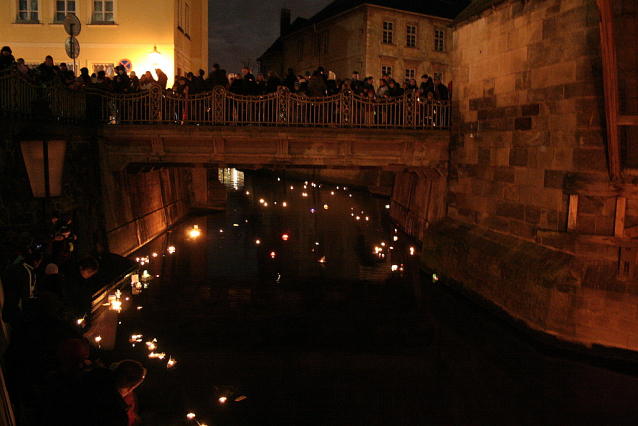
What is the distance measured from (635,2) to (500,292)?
652 cm

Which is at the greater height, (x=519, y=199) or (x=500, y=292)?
(x=519, y=199)

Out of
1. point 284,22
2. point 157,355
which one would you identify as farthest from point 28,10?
point 284,22

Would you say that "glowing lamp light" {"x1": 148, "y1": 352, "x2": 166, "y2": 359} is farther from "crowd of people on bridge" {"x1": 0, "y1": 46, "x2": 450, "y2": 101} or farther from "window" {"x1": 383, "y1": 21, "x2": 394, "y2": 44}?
"window" {"x1": 383, "y1": 21, "x2": 394, "y2": 44}

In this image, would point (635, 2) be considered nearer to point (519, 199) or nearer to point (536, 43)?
Result: point (536, 43)

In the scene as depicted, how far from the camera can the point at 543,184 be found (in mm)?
12344

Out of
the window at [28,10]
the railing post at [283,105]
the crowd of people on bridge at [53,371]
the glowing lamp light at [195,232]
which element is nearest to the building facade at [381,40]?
the window at [28,10]

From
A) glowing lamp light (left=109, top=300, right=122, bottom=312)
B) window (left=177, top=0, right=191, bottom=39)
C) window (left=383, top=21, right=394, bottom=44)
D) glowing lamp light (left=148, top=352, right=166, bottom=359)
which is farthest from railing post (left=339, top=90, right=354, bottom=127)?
window (left=383, top=21, right=394, bottom=44)

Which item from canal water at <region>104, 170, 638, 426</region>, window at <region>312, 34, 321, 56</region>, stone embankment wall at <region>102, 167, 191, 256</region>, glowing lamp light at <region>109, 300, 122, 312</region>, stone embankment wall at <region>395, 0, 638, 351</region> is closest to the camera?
canal water at <region>104, 170, 638, 426</region>

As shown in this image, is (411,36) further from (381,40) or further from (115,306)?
(115,306)

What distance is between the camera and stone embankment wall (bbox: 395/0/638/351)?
35.9 ft

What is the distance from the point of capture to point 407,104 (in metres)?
17.1

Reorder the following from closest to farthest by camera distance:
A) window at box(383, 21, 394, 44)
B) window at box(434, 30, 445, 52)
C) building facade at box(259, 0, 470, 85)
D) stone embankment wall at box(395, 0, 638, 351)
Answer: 1. stone embankment wall at box(395, 0, 638, 351)
2. building facade at box(259, 0, 470, 85)
3. window at box(383, 21, 394, 44)
4. window at box(434, 30, 445, 52)

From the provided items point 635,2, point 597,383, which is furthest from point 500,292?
point 635,2

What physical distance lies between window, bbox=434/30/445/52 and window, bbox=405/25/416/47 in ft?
7.72
